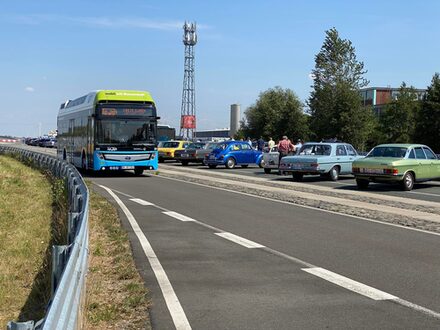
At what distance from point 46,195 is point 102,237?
8.48 m

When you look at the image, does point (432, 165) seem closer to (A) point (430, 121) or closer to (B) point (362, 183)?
(B) point (362, 183)

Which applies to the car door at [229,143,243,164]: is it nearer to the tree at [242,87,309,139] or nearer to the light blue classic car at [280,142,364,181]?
the light blue classic car at [280,142,364,181]

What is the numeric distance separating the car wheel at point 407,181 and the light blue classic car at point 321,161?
14.4 feet

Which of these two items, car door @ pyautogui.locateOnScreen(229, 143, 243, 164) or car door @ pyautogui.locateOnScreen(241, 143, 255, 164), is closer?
car door @ pyautogui.locateOnScreen(229, 143, 243, 164)

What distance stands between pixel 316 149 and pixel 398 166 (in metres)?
5.66

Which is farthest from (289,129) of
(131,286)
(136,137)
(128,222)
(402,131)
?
(131,286)

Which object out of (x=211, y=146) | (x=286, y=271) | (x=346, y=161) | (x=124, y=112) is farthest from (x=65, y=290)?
(x=211, y=146)

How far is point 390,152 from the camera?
20031mm

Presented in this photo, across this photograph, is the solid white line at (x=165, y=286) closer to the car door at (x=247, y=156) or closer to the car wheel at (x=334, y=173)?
the car wheel at (x=334, y=173)

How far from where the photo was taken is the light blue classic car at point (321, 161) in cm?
2312

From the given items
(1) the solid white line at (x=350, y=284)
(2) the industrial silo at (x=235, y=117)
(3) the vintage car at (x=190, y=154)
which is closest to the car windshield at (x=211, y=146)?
(3) the vintage car at (x=190, y=154)

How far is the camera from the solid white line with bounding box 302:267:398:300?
6.06 meters

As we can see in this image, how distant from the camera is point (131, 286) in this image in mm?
6418

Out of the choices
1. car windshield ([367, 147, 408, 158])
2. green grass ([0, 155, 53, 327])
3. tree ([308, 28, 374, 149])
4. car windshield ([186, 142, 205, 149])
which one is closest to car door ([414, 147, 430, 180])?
car windshield ([367, 147, 408, 158])
